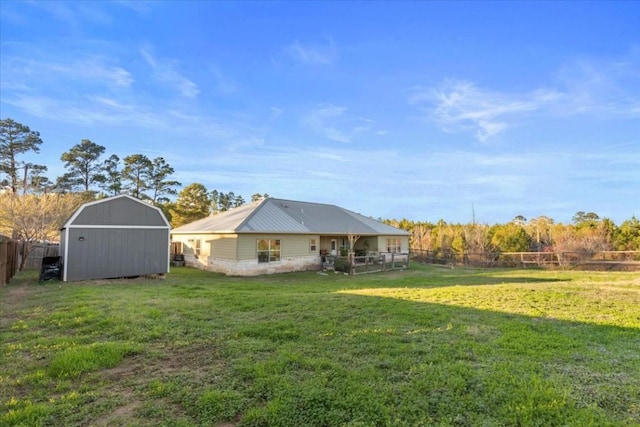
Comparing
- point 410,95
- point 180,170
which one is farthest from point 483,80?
point 180,170

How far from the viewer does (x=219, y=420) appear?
290cm

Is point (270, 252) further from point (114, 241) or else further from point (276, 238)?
point (114, 241)

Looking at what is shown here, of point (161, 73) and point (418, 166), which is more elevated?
point (161, 73)

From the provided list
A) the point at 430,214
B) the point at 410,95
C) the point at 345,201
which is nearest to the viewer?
the point at 410,95

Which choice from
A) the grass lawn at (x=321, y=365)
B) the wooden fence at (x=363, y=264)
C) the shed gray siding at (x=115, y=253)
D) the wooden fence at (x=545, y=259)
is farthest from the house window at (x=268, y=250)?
the wooden fence at (x=545, y=259)

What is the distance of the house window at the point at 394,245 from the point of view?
25.3m

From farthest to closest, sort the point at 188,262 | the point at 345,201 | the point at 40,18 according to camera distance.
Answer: the point at 345,201 < the point at 188,262 < the point at 40,18

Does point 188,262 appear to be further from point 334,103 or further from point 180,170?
point 180,170

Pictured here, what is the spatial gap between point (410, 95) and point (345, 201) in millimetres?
15256

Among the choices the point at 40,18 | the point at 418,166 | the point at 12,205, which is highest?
the point at 40,18

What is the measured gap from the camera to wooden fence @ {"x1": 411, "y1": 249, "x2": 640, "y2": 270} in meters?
18.2

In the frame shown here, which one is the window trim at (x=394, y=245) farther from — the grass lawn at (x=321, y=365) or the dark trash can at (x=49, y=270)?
the dark trash can at (x=49, y=270)

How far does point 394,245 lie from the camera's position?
25.8m

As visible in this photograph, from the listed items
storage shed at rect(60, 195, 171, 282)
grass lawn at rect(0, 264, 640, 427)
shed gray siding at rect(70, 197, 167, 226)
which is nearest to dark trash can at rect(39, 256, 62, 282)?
storage shed at rect(60, 195, 171, 282)
